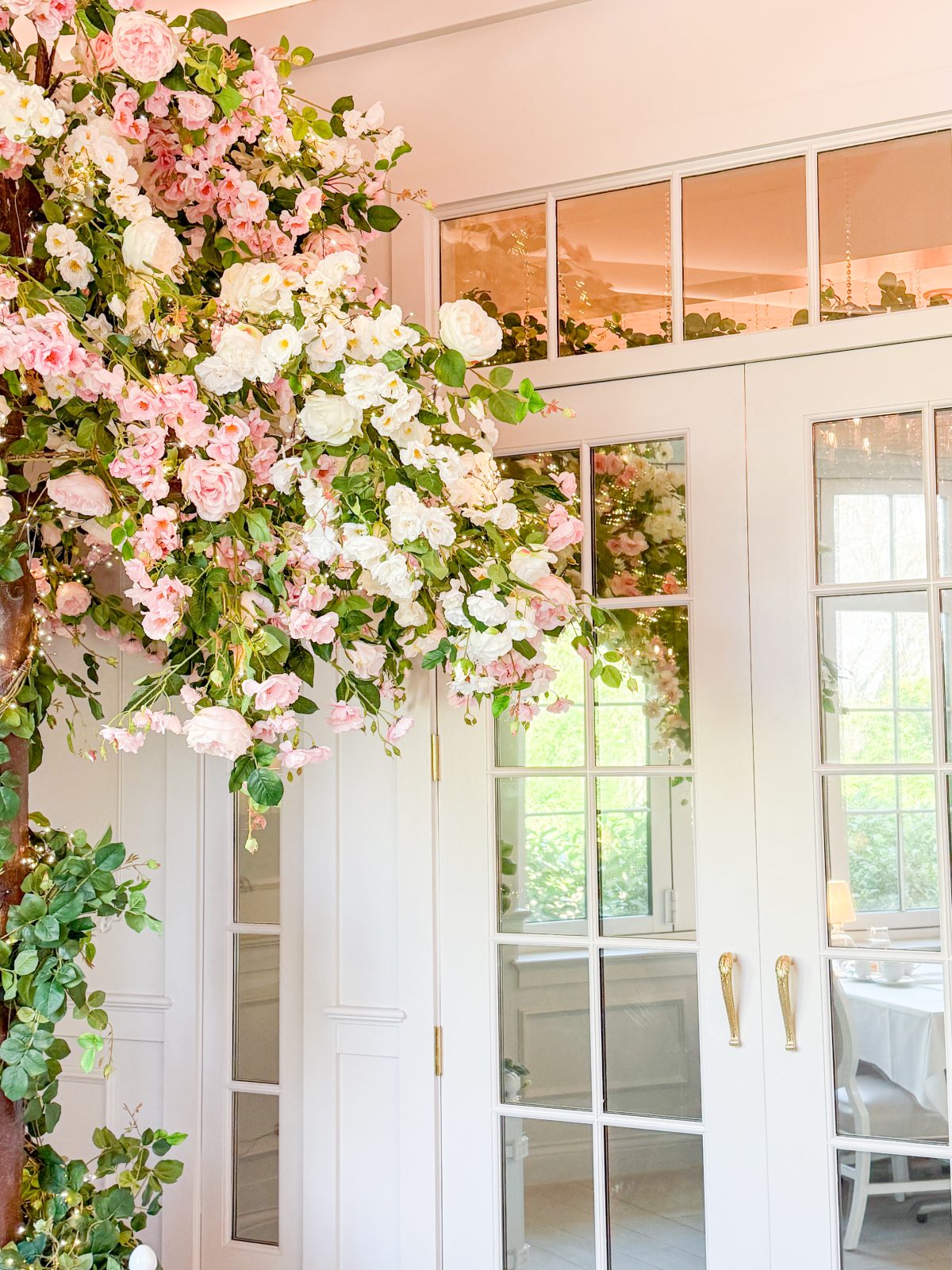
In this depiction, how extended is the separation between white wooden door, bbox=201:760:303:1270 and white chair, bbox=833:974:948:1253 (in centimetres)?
117

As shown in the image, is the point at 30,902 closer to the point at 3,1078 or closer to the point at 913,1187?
the point at 3,1078

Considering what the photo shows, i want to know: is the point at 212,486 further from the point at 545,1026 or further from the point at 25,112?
the point at 545,1026

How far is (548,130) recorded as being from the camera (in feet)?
→ 8.24

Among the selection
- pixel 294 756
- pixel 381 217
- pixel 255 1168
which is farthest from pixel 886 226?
pixel 255 1168

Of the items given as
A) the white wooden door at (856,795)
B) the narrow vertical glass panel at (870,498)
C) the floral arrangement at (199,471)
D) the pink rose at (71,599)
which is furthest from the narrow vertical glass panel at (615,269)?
the pink rose at (71,599)

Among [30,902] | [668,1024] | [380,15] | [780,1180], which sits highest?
[380,15]

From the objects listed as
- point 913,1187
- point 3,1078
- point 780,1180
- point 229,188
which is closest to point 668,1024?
point 780,1180

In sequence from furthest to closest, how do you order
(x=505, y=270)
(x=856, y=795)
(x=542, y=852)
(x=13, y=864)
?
(x=505, y=270) < (x=542, y=852) < (x=856, y=795) < (x=13, y=864)

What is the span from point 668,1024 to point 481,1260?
657mm

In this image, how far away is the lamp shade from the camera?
86.5 inches

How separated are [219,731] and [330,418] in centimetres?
46

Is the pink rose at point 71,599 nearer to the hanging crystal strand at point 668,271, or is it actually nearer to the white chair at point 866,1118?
the hanging crystal strand at point 668,271

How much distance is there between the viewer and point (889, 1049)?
2.16 metres

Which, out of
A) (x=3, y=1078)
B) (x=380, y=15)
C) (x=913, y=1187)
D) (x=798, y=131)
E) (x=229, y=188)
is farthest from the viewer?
(x=380, y=15)
